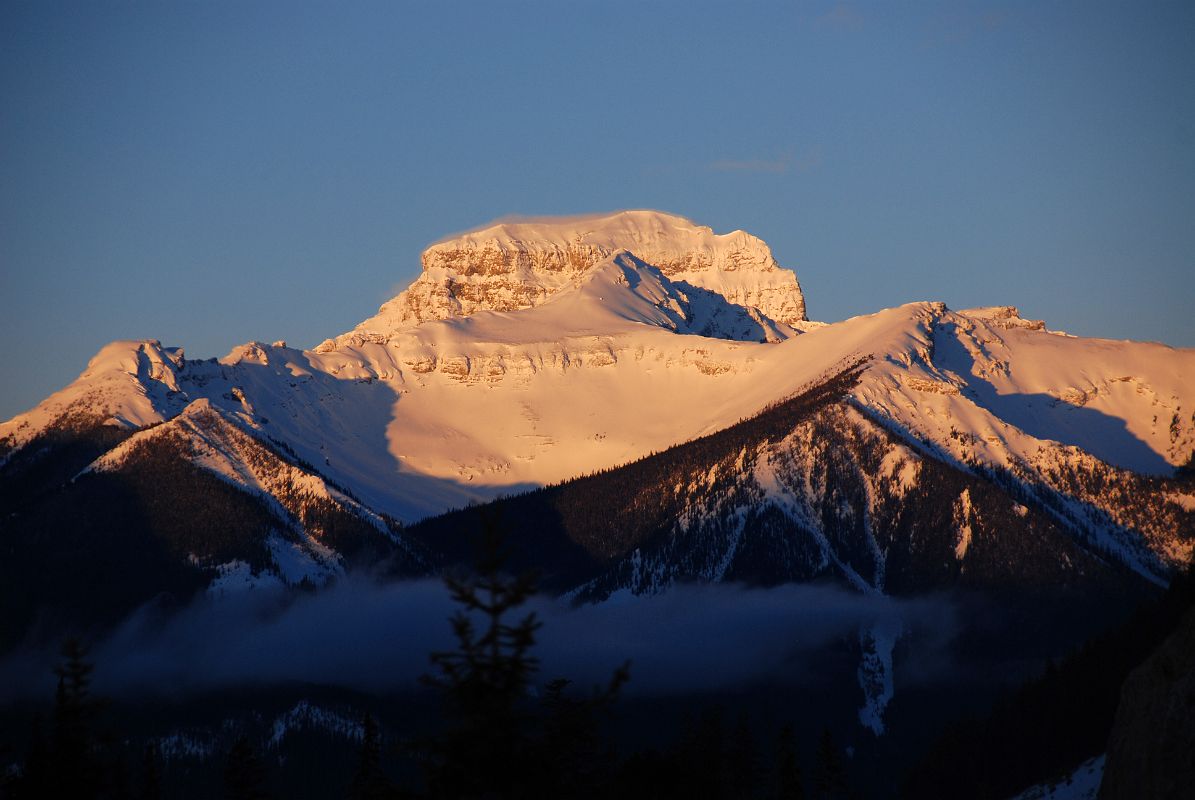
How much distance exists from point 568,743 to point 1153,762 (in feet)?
66.4

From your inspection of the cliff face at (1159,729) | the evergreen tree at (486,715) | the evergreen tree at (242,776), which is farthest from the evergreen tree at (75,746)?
the evergreen tree at (242,776)

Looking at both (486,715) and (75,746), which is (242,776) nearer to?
(75,746)

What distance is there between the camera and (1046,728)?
17925 centimetres

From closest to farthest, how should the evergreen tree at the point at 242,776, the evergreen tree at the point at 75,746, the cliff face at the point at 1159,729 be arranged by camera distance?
the cliff face at the point at 1159,729, the evergreen tree at the point at 75,746, the evergreen tree at the point at 242,776

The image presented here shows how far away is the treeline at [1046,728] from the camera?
553 ft

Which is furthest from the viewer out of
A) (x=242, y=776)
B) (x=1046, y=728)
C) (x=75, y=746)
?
(x=1046, y=728)

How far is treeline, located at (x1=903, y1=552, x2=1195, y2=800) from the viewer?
553 feet

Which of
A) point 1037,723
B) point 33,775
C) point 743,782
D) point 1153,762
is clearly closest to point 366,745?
point 743,782

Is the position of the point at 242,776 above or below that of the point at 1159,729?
below

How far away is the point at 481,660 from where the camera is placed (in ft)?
162

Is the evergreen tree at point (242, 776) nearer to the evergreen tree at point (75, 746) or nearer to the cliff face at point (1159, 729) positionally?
the evergreen tree at point (75, 746)

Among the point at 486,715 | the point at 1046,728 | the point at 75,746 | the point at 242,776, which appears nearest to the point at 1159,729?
the point at 486,715

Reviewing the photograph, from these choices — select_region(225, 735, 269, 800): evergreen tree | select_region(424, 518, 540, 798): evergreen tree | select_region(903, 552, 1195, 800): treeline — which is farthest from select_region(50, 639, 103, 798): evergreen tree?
select_region(903, 552, 1195, 800): treeline

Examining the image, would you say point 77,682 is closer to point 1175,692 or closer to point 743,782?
point 1175,692
